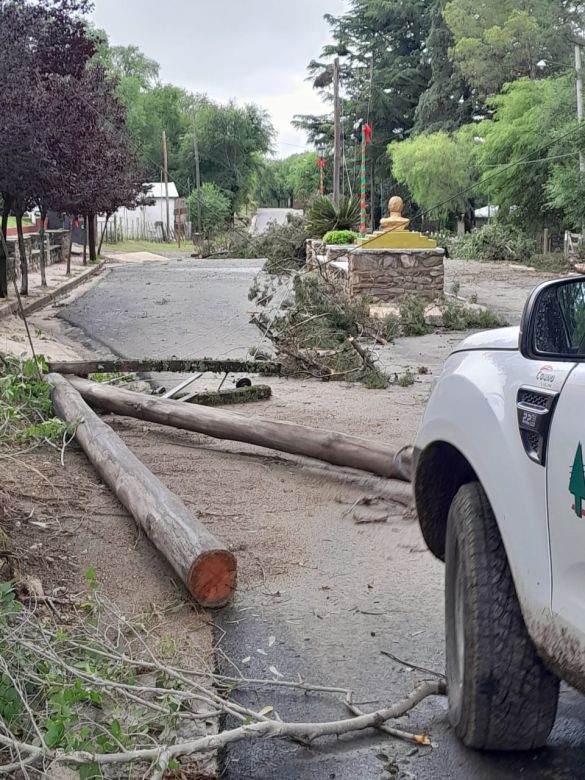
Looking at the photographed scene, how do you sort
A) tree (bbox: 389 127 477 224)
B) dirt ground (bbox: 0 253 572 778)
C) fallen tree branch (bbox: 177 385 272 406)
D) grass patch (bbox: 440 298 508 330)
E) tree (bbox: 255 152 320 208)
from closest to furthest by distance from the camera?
dirt ground (bbox: 0 253 572 778)
fallen tree branch (bbox: 177 385 272 406)
grass patch (bbox: 440 298 508 330)
tree (bbox: 389 127 477 224)
tree (bbox: 255 152 320 208)

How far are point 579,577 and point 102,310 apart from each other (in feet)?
61.3

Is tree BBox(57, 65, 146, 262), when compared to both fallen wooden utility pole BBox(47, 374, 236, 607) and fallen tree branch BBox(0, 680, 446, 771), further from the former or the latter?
fallen tree branch BBox(0, 680, 446, 771)

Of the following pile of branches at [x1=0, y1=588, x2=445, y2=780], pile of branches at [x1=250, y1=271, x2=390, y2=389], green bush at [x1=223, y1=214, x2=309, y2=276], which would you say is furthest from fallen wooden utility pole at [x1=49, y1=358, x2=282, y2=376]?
green bush at [x1=223, y1=214, x2=309, y2=276]

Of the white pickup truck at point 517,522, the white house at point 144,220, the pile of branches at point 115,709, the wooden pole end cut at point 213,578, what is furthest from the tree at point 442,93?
the white pickup truck at point 517,522

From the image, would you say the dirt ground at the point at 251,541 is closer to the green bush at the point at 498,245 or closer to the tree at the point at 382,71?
the green bush at the point at 498,245

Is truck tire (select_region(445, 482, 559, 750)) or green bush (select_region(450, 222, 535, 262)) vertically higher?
green bush (select_region(450, 222, 535, 262))

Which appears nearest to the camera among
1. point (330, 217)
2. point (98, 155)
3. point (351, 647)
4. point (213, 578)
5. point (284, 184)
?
point (351, 647)

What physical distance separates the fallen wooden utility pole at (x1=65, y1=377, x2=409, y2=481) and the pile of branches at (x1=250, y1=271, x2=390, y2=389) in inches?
120

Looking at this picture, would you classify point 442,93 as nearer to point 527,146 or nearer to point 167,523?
point 527,146

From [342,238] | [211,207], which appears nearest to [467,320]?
[342,238]

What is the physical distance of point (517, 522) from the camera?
2.58 metres

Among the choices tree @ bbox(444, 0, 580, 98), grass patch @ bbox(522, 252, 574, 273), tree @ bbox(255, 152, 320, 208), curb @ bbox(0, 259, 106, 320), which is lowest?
curb @ bbox(0, 259, 106, 320)

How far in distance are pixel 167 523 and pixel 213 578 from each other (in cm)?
51

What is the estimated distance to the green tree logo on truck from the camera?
7.32ft
